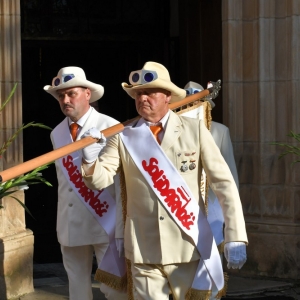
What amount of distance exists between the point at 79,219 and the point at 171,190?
1386 millimetres

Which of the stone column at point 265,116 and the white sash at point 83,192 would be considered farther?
the stone column at point 265,116

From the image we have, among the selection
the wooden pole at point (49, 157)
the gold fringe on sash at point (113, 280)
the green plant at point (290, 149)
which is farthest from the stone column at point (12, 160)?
the wooden pole at point (49, 157)

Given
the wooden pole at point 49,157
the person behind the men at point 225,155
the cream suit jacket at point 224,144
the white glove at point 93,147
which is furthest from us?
the cream suit jacket at point 224,144

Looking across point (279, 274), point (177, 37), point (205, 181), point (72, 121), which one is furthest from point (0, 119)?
point (177, 37)

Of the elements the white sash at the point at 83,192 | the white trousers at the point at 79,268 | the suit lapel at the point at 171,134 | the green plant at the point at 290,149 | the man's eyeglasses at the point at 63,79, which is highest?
→ the man's eyeglasses at the point at 63,79

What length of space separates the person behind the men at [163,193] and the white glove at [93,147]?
27 centimetres

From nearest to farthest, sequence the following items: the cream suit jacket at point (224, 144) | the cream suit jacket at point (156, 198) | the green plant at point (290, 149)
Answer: the cream suit jacket at point (156, 198) → the cream suit jacket at point (224, 144) → the green plant at point (290, 149)

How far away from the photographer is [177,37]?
39.2 ft

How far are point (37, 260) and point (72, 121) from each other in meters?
3.62

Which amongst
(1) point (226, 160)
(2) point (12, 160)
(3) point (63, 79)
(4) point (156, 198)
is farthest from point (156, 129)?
(2) point (12, 160)

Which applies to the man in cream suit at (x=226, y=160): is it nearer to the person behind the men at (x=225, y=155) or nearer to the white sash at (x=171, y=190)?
the person behind the men at (x=225, y=155)

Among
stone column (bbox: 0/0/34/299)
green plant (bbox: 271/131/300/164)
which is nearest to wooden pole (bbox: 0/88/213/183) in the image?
stone column (bbox: 0/0/34/299)

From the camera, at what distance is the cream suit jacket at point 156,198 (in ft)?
18.1

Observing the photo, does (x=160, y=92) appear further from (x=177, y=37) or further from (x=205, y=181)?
(x=177, y=37)
